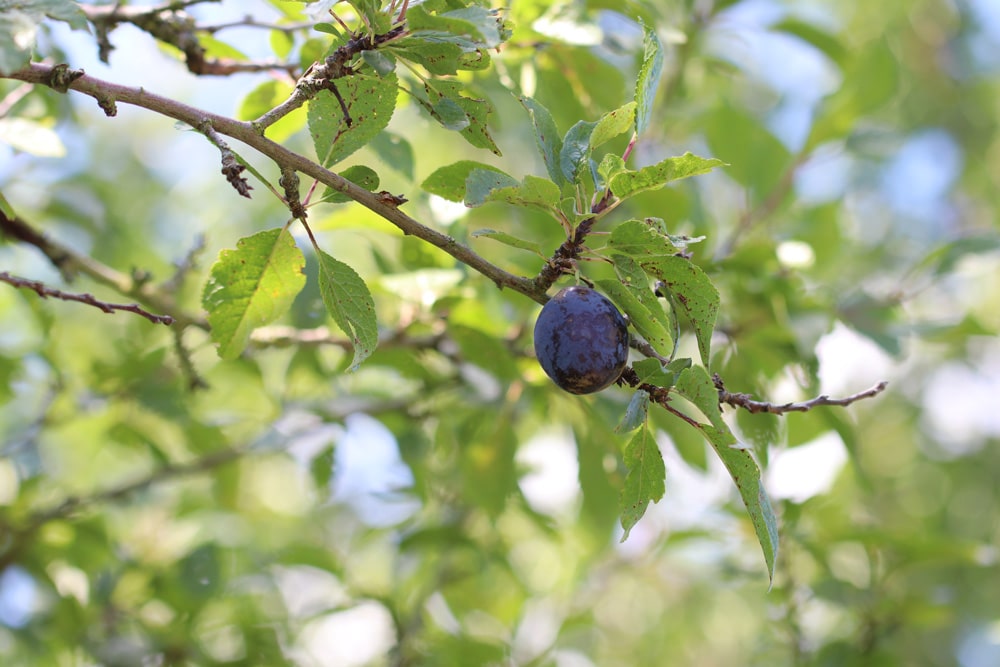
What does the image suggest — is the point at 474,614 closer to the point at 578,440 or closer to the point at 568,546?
the point at 568,546

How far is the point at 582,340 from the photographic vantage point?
0.74 metres

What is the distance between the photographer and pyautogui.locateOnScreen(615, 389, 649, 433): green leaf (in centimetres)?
72

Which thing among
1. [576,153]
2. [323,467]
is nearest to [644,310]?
[576,153]

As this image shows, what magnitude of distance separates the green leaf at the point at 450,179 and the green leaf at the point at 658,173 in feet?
0.51

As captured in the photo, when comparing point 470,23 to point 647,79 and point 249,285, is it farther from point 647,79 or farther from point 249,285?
point 249,285

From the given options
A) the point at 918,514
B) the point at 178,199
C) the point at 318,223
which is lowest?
the point at 918,514

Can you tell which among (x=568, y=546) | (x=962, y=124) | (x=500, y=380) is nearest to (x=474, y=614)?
(x=568, y=546)

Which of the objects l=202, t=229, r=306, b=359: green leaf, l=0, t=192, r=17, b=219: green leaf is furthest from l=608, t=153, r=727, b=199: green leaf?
l=0, t=192, r=17, b=219: green leaf

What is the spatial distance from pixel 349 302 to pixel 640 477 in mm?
312

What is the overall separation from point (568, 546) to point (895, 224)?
211 centimetres

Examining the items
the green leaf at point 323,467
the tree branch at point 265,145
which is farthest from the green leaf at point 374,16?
the green leaf at point 323,467

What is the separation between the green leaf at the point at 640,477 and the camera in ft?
2.53

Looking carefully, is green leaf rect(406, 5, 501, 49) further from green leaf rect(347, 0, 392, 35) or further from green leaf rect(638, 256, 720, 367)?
green leaf rect(638, 256, 720, 367)

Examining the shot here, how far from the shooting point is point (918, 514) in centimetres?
327
